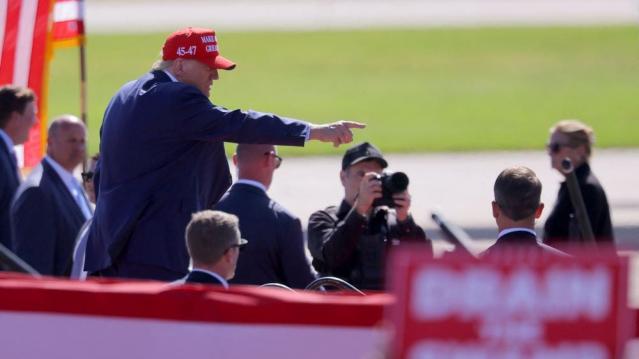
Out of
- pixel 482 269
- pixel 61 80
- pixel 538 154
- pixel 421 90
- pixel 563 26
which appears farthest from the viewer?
pixel 563 26

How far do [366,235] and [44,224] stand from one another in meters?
1.64

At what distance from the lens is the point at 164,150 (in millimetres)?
6289

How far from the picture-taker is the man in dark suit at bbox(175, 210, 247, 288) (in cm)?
511

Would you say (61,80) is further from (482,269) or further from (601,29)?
(482,269)

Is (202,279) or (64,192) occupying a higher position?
(64,192)

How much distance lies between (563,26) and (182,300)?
35.5m

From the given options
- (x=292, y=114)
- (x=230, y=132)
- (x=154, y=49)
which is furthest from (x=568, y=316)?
(x=154, y=49)

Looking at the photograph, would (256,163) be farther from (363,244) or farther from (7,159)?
(7,159)

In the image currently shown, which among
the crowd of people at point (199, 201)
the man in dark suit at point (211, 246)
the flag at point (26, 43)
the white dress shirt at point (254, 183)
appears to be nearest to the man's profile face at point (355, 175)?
the crowd of people at point (199, 201)

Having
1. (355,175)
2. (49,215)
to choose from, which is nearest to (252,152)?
(355,175)

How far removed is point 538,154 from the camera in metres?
19.1

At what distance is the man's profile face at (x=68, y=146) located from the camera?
785cm

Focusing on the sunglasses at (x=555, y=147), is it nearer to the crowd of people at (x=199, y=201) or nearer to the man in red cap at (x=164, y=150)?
the crowd of people at (x=199, y=201)

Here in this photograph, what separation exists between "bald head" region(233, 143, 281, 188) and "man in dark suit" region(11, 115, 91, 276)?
43.8 inches
